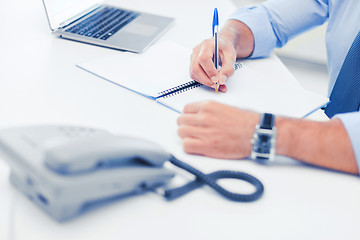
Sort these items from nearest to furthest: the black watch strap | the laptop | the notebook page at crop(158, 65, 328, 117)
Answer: the black watch strap, the notebook page at crop(158, 65, 328, 117), the laptop

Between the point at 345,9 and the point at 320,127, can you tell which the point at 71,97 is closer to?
the point at 320,127

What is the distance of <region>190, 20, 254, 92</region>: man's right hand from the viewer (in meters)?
0.89

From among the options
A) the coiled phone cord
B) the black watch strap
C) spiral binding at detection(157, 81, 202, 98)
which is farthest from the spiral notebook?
the coiled phone cord

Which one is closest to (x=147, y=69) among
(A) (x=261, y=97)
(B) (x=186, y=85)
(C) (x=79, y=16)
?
(B) (x=186, y=85)

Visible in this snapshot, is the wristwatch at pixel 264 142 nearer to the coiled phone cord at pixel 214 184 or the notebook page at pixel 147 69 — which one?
the coiled phone cord at pixel 214 184

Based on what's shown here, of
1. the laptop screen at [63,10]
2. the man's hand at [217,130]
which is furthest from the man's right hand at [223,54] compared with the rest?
the laptop screen at [63,10]

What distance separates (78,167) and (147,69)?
0.51 m

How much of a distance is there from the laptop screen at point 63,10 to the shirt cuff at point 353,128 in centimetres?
74

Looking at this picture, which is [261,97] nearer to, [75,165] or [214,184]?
[214,184]

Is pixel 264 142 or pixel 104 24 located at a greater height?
pixel 104 24

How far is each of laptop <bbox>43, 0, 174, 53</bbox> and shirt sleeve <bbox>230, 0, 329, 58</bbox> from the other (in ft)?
0.83

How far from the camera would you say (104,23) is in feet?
3.92

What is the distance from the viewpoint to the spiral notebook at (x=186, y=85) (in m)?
0.84

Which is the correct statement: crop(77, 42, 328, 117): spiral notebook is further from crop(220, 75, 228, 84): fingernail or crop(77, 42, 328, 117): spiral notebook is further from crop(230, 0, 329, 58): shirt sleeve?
crop(230, 0, 329, 58): shirt sleeve
